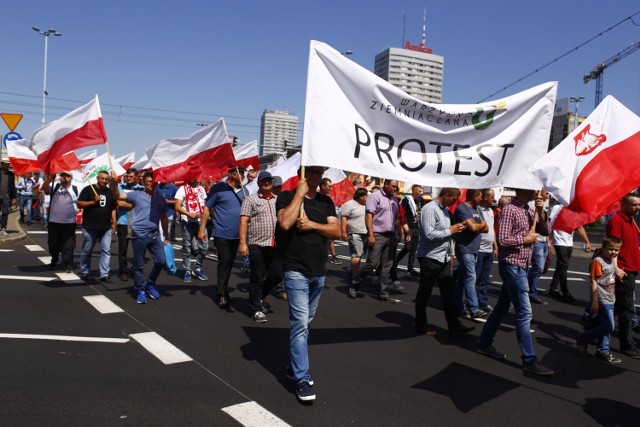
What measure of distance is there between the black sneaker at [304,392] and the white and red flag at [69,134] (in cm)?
561

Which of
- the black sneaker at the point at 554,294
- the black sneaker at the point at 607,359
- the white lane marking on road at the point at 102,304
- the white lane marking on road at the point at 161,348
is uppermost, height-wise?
the black sneaker at the point at 554,294

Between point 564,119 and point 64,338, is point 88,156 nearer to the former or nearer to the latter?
point 64,338

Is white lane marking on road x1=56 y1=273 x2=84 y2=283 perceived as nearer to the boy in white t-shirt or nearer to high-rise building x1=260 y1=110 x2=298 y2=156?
the boy in white t-shirt

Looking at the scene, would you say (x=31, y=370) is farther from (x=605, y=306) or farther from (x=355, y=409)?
(x=605, y=306)

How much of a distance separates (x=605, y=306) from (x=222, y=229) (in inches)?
184

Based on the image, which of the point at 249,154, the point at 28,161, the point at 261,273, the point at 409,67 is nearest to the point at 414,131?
the point at 261,273

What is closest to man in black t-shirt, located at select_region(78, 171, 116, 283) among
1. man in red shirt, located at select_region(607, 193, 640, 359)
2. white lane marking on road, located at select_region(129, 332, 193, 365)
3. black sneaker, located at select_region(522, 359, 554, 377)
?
white lane marking on road, located at select_region(129, 332, 193, 365)

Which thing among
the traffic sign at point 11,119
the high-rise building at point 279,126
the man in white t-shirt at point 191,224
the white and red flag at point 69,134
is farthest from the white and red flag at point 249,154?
the high-rise building at point 279,126

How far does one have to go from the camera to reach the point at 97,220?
8.65 metres

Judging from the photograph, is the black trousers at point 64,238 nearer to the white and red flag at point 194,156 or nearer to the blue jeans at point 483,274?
the white and red flag at point 194,156

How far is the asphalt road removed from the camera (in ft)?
12.7

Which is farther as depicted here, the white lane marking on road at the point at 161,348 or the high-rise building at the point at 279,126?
the high-rise building at the point at 279,126

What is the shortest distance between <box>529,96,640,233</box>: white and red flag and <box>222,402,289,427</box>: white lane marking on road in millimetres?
2896

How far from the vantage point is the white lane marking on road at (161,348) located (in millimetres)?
4969
